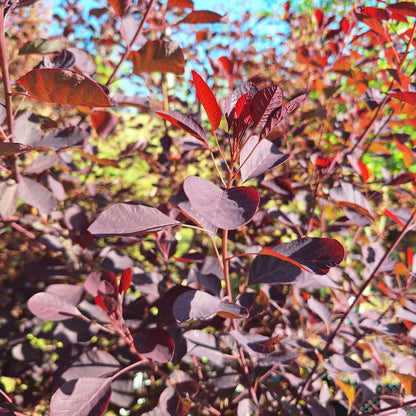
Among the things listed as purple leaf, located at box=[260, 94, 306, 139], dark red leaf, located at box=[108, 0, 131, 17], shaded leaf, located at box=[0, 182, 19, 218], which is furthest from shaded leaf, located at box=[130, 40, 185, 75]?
shaded leaf, located at box=[0, 182, 19, 218]

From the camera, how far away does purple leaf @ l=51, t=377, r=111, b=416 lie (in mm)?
817

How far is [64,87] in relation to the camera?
644mm

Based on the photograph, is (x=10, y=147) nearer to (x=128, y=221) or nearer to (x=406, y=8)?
(x=128, y=221)

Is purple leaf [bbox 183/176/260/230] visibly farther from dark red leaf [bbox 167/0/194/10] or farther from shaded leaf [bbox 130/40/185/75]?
dark red leaf [bbox 167/0/194/10]

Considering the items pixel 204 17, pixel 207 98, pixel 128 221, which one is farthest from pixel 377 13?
pixel 128 221

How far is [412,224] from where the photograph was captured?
1048 millimetres

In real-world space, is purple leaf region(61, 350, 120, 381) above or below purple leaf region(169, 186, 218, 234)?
below

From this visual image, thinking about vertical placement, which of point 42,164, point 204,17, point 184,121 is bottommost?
point 42,164

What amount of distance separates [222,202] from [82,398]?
656 millimetres

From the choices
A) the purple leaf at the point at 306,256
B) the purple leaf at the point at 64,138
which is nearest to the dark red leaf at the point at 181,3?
the purple leaf at the point at 64,138

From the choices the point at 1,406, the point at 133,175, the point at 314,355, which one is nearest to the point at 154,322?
the point at 1,406

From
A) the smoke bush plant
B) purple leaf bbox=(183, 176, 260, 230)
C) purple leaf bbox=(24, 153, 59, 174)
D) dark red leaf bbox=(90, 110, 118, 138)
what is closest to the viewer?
purple leaf bbox=(183, 176, 260, 230)

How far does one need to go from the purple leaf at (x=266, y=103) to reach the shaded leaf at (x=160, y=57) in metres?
0.39

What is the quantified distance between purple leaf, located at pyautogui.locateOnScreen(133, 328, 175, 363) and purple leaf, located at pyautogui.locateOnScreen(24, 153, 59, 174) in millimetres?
640
